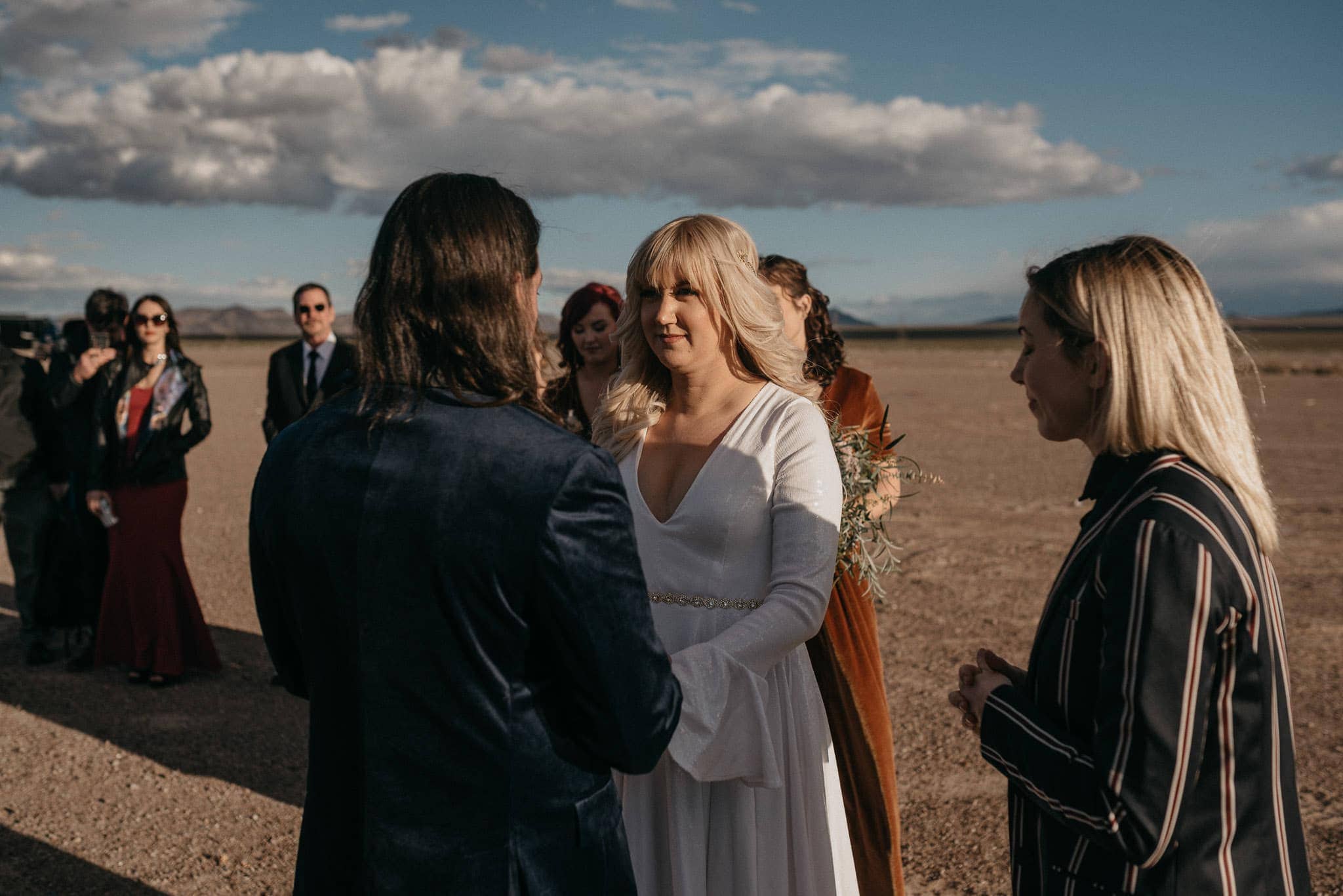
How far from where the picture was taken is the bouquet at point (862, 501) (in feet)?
10.9

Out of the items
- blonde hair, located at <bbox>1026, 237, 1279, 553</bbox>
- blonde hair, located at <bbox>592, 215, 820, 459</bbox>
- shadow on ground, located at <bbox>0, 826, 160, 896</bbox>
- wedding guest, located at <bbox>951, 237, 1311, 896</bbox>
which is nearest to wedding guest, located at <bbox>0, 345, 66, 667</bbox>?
shadow on ground, located at <bbox>0, 826, 160, 896</bbox>

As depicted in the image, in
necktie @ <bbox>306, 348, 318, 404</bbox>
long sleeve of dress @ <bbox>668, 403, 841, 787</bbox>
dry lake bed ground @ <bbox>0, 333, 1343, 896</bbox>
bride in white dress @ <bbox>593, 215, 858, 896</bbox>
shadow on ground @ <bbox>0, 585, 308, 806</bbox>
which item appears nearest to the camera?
long sleeve of dress @ <bbox>668, 403, 841, 787</bbox>

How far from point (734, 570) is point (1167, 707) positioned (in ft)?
3.88

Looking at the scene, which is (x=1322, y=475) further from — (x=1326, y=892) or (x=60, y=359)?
(x=60, y=359)

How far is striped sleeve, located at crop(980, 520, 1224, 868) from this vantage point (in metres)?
1.56

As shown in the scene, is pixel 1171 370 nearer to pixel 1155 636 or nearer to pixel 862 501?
pixel 1155 636

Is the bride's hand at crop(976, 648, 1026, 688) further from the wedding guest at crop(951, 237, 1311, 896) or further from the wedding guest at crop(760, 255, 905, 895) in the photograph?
the wedding guest at crop(760, 255, 905, 895)

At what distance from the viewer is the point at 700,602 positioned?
8.49ft

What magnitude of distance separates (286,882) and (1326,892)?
4244 millimetres

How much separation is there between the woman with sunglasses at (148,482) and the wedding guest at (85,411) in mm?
387

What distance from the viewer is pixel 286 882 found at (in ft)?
14.1

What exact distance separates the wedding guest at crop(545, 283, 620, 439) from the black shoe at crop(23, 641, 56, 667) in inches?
177

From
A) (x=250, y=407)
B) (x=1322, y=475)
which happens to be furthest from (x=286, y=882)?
(x=250, y=407)

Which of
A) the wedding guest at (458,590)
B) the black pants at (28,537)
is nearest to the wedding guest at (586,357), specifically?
the wedding guest at (458,590)
